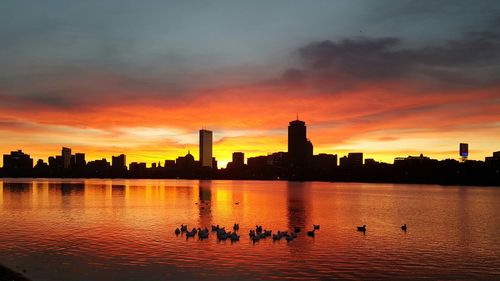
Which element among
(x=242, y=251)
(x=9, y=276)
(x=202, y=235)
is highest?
(x=9, y=276)

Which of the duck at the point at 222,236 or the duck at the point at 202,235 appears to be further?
the duck at the point at 202,235

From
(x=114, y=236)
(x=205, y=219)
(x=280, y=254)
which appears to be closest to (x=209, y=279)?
(x=280, y=254)

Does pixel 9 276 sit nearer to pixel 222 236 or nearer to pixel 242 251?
pixel 242 251

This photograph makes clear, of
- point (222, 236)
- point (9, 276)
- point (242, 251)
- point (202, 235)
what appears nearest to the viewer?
point (9, 276)

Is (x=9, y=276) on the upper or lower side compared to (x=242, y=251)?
upper

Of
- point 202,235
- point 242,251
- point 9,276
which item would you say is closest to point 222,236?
point 202,235

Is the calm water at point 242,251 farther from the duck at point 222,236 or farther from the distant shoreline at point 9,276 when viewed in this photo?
the distant shoreline at point 9,276

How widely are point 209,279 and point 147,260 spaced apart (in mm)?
8872

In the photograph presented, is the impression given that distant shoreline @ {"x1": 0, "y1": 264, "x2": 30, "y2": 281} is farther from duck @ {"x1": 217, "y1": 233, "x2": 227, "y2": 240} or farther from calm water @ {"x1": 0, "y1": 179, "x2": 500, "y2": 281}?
duck @ {"x1": 217, "y1": 233, "x2": 227, "y2": 240}

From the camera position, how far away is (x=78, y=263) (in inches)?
1578

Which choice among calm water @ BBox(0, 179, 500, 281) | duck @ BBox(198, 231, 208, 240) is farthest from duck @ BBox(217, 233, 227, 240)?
duck @ BBox(198, 231, 208, 240)

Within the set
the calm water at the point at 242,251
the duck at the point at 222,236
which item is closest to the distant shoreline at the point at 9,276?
the calm water at the point at 242,251

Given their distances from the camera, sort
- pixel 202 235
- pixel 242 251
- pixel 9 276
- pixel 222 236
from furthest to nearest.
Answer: pixel 202 235 < pixel 222 236 < pixel 242 251 < pixel 9 276

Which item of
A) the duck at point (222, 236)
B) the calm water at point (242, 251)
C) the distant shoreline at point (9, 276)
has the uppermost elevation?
the distant shoreline at point (9, 276)
